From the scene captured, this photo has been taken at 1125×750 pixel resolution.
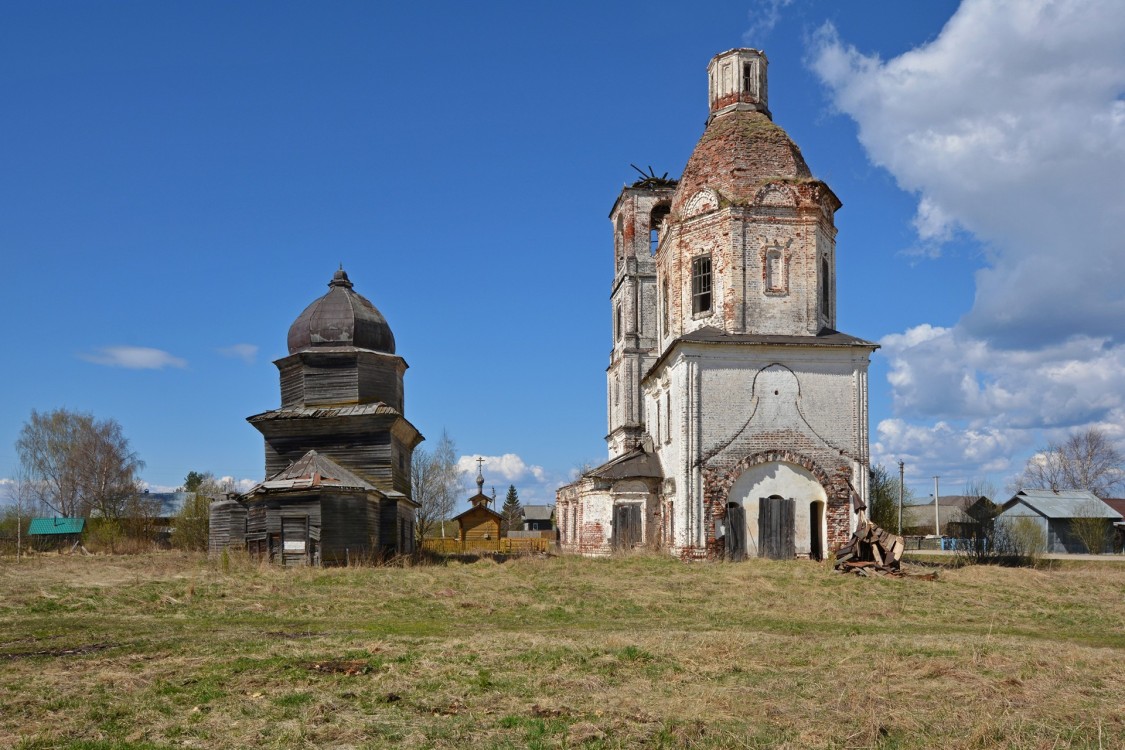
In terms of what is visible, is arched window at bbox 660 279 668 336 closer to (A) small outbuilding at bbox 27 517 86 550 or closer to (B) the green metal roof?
(A) small outbuilding at bbox 27 517 86 550

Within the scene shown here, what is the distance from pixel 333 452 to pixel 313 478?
307 centimetres

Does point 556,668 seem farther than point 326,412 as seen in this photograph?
No

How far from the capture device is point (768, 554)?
26.2m

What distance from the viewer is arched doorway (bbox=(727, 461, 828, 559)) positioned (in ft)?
86.2

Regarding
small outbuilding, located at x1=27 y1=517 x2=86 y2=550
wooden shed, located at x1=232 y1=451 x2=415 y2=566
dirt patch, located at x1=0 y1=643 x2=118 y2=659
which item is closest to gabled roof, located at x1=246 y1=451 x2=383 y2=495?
wooden shed, located at x1=232 y1=451 x2=415 y2=566

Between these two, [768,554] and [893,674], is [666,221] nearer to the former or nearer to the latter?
[768,554]

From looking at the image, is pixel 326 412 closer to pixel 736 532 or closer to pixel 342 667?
pixel 736 532

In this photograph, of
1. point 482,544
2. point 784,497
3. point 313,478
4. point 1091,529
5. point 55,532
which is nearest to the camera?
point 313,478

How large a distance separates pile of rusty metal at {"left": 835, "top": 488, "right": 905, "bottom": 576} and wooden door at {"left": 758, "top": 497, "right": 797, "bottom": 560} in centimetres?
288

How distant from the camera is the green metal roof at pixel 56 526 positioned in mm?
52594

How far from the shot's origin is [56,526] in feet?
175

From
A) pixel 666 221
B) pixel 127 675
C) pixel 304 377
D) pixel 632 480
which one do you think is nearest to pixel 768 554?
pixel 632 480

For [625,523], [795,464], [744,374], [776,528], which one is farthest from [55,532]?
[795,464]

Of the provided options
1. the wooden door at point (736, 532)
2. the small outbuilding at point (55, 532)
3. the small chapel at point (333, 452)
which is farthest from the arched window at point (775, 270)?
the small outbuilding at point (55, 532)
